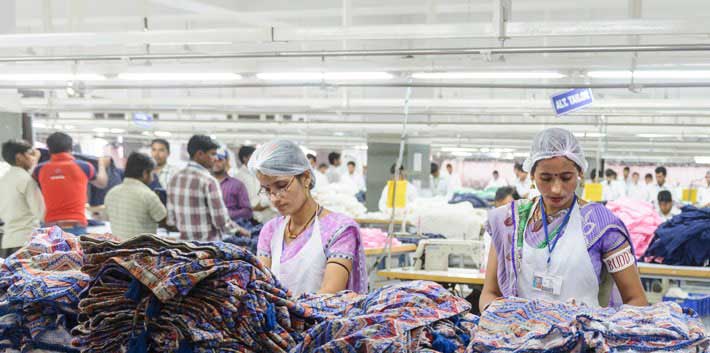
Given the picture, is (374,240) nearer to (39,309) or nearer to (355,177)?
(39,309)

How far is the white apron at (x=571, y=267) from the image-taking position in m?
2.43

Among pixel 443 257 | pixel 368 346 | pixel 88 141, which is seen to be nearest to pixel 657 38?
pixel 443 257

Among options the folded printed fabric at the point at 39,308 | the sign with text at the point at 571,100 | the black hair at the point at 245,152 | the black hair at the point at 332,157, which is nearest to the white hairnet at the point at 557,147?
the folded printed fabric at the point at 39,308

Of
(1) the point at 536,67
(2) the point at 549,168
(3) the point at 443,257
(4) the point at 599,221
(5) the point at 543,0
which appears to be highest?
(5) the point at 543,0

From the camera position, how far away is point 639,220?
652 cm

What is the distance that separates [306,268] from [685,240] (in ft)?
13.4

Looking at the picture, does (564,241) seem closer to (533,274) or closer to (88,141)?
(533,274)

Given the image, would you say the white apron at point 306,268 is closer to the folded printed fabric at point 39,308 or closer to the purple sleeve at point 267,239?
the purple sleeve at point 267,239

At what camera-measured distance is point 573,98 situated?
285 inches

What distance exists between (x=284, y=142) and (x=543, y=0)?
7.58m

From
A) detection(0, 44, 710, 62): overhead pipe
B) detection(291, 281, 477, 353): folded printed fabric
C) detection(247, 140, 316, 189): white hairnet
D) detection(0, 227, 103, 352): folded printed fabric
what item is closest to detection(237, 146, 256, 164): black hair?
detection(0, 44, 710, 62): overhead pipe

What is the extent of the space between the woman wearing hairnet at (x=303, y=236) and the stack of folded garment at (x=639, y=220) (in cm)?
421

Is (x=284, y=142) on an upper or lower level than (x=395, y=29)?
lower

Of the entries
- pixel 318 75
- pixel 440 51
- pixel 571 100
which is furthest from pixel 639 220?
pixel 318 75
